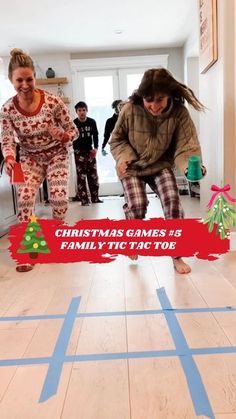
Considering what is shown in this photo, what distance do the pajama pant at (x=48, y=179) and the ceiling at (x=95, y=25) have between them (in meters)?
2.54

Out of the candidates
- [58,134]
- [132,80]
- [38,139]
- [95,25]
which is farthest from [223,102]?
[132,80]

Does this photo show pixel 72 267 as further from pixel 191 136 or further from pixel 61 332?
pixel 191 136

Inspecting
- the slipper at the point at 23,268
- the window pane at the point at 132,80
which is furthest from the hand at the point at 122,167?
the window pane at the point at 132,80

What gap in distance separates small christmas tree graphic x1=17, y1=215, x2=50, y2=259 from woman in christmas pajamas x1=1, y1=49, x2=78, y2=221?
0.65 meters

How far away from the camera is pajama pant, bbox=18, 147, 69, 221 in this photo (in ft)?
6.53

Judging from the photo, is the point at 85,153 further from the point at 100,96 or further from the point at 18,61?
the point at 18,61

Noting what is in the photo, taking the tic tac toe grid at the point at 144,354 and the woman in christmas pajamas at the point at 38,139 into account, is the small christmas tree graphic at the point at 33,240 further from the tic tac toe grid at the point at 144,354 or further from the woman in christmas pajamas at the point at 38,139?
the woman in christmas pajamas at the point at 38,139

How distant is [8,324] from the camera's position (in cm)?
134

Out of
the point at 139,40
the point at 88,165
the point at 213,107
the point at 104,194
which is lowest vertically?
the point at 104,194

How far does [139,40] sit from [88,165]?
201cm

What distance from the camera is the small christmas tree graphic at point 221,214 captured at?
4.15ft

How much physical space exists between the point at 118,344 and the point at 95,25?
4.37 m

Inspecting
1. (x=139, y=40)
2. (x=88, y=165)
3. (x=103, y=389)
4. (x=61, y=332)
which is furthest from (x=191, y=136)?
(x=139, y=40)

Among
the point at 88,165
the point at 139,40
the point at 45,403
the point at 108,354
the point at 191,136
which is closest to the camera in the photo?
the point at 45,403
